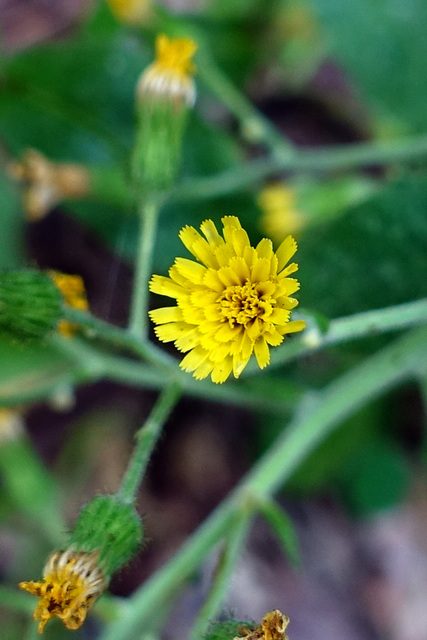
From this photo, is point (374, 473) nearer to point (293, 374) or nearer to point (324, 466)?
point (324, 466)

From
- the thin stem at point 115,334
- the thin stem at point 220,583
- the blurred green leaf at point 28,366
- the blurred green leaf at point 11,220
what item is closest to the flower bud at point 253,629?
the thin stem at point 220,583

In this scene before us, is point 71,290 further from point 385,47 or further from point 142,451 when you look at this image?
point 385,47

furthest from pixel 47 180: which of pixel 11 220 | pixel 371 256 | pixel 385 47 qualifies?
pixel 385 47

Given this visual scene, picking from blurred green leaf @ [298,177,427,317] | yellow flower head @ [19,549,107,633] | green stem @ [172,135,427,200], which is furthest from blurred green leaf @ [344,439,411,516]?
yellow flower head @ [19,549,107,633]

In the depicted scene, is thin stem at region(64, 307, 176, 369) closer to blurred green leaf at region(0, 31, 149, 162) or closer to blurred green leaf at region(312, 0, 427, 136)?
blurred green leaf at region(0, 31, 149, 162)

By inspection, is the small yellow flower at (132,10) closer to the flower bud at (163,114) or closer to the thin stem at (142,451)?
the flower bud at (163,114)

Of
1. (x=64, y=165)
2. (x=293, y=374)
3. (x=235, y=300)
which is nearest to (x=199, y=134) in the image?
(x=64, y=165)
